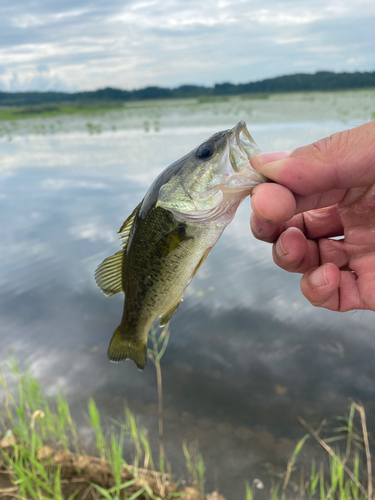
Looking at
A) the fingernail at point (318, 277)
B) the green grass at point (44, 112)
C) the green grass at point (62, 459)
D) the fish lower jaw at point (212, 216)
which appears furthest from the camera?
the green grass at point (44, 112)

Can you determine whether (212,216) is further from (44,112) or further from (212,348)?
(44,112)

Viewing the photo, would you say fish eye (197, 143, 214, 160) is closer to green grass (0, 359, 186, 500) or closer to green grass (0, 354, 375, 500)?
green grass (0, 354, 375, 500)

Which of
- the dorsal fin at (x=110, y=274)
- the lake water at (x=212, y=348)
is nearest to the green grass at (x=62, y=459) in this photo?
the lake water at (x=212, y=348)

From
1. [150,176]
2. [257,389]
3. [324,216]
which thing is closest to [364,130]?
[324,216]

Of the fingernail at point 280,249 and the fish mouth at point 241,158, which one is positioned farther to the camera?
the fingernail at point 280,249

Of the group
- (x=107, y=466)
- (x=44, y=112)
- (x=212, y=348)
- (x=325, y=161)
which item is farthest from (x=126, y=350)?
(x=44, y=112)

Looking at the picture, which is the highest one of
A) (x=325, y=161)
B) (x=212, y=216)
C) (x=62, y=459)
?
(x=325, y=161)

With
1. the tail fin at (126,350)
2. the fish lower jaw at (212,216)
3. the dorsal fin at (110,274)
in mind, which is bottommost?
the tail fin at (126,350)

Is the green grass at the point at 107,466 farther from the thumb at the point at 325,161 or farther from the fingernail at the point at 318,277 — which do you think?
the thumb at the point at 325,161

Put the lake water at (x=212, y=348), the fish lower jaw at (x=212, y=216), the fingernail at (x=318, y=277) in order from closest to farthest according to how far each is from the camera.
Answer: the fish lower jaw at (x=212, y=216) < the fingernail at (x=318, y=277) < the lake water at (x=212, y=348)
